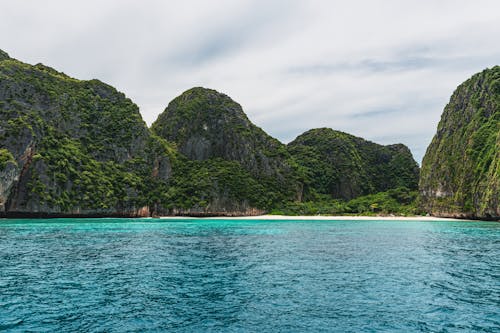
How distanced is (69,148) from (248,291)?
106 metres

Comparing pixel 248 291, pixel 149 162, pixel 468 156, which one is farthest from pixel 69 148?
pixel 468 156

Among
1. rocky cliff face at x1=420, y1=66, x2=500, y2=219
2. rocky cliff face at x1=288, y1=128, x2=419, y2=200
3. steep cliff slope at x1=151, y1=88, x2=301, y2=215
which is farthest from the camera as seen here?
rocky cliff face at x1=288, y1=128, x2=419, y2=200

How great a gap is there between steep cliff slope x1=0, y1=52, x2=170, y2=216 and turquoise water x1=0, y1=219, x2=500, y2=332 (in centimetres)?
6638

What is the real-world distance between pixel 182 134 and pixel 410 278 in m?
147

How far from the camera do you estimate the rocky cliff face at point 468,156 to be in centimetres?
8550

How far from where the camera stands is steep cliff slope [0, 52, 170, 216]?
88625mm

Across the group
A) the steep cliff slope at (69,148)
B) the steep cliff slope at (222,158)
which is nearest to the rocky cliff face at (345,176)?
the steep cliff slope at (222,158)

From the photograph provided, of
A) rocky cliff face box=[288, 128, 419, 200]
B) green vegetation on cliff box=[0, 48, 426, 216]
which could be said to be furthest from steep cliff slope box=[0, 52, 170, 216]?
rocky cliff face box=[288, 128, 419, 200]

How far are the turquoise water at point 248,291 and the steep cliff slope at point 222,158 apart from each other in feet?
323

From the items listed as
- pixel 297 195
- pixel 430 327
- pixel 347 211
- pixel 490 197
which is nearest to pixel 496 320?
pixel 430 327

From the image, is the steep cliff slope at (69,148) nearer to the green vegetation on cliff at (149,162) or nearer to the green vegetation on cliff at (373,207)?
the green vegetation on cliff at (149,162)

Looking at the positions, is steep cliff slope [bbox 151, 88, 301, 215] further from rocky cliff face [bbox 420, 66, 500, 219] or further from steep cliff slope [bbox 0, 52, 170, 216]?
rocky cliff face [bbox 420, 66, 500, 219]

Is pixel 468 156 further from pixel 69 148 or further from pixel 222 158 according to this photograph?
pixel 69 148

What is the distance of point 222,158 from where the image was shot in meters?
156
